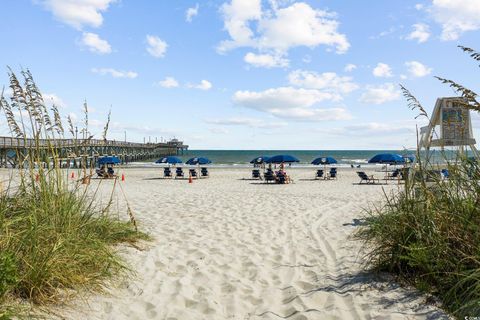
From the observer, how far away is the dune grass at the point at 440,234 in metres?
3.20

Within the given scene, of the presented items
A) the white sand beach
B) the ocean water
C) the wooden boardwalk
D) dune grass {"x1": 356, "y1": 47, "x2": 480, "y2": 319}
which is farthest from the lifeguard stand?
the ocean water

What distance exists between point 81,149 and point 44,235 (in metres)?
1.53

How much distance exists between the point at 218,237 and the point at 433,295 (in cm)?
362

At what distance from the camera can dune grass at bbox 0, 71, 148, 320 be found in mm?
3134

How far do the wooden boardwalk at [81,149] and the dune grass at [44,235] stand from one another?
6 cm

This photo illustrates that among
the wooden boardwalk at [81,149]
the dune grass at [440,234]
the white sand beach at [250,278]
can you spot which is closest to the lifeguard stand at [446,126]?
the dune grass at [440,234]

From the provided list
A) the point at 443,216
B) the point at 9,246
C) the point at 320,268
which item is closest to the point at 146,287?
the point at 9,246

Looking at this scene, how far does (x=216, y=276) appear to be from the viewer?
4453 mm

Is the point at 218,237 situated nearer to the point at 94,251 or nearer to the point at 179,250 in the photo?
the point at 179,250

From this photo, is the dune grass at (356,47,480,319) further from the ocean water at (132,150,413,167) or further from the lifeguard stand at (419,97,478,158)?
the ocean water at (132,150,413,167)

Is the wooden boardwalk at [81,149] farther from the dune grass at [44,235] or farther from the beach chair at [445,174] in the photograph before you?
the beach chair at [445,174]

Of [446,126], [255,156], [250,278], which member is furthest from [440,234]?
[255,156]

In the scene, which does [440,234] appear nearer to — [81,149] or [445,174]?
[445,174]

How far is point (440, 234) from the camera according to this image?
350 cm
